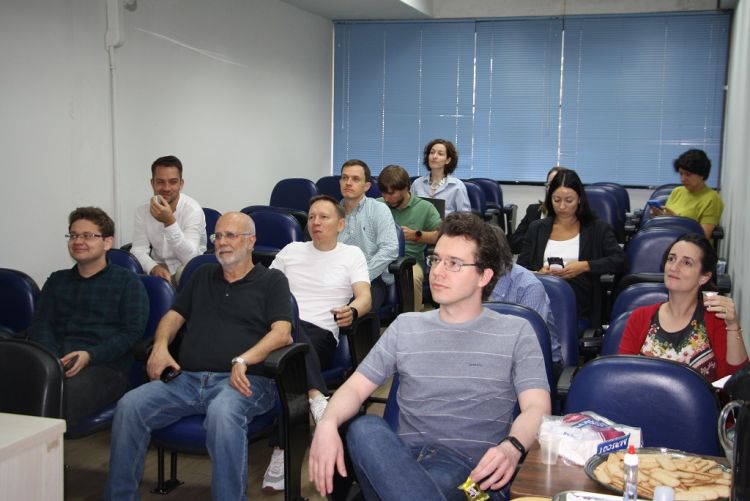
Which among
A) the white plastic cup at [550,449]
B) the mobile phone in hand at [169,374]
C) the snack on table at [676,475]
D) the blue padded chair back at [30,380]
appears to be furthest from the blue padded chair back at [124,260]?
the snack on table at [676,475]

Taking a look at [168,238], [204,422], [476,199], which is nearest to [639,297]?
[204,422]

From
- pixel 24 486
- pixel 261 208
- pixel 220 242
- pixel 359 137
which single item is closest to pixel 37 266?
pixel 261 208

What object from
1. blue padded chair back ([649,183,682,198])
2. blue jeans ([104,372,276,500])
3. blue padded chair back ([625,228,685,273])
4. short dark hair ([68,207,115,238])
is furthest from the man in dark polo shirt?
blue padded chair back ([649,183,682,198])

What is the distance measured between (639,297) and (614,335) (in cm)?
34

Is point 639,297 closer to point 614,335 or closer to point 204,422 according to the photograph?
point 614,335

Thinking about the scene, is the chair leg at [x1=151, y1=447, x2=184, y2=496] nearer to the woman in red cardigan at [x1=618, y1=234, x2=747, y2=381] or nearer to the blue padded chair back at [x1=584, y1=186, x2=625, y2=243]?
the woman in red cardigan at [x1=618, y1=234, x2=747, y2=381]

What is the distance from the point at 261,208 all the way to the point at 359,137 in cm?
383

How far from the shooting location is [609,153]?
8734mm

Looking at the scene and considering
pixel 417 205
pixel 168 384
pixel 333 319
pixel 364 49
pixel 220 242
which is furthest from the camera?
pixel 364 49

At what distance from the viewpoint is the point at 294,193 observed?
7.25m

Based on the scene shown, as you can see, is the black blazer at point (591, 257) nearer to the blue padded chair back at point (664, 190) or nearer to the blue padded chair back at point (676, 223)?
the blue padded chair back at point (676, 223)

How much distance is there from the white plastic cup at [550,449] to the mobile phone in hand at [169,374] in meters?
1.69

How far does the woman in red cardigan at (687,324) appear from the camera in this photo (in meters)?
2.83

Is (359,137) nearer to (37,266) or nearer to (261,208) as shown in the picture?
(261,208)
